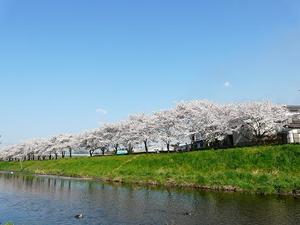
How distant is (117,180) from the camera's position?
66.9 m

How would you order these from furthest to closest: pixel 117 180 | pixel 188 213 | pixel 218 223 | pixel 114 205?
pixel 117 180, pixel 114 205, pixel 188 213, pixel 218 223

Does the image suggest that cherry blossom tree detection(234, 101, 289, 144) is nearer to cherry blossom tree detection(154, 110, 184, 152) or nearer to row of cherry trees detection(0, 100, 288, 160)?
row of cherry trees detection(0, 100, 288, 160)

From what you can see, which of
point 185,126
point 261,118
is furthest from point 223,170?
point 185,126

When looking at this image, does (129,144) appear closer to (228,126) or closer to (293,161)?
(228,126)

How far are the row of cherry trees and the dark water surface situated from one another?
90.8 feet

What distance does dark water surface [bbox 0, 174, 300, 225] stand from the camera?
30.9m

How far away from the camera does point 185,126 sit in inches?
3462

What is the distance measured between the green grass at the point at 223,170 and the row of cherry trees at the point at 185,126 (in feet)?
41.1

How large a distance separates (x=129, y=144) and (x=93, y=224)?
80799 millimetres

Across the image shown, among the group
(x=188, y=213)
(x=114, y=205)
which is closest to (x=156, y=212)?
(x=188, y=213)

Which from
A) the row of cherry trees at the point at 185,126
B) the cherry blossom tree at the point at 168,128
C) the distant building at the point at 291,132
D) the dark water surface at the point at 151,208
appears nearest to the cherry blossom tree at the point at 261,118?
the row of cherry trees at the point at 185,126

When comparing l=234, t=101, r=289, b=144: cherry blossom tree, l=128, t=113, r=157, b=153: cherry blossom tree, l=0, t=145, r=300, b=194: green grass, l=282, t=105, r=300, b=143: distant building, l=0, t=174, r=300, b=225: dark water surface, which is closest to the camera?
l=0, t=174, r=300, b=225: dark water surface

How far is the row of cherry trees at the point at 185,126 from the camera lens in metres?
68.9

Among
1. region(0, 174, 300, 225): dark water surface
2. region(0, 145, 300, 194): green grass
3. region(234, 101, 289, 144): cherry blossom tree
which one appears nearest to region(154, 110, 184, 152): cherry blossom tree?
region(0, 145, 300, 194): green grass
